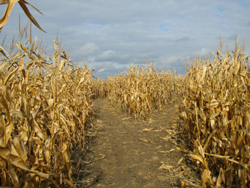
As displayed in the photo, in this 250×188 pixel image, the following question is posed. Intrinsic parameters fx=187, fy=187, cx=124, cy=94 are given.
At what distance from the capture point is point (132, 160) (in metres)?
4.21

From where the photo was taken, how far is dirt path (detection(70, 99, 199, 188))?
11.1 feet

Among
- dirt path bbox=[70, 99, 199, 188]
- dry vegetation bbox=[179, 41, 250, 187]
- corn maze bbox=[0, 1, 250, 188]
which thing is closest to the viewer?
corn maze bbox=[0, 1, 250, 188]

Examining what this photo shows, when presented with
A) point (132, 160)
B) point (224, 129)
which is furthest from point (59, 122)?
point (224, 129)

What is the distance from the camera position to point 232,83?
3.78m

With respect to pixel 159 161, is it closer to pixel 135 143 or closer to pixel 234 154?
pixel 135 143

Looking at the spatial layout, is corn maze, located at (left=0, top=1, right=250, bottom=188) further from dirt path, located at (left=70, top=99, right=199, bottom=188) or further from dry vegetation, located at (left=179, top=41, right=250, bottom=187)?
dirt path, located at (left=70, top=99, right=199, bottom=188)

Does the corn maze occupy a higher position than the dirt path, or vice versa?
the corn maze

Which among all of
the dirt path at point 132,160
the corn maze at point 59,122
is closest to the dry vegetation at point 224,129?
the corn maze at point 59,122

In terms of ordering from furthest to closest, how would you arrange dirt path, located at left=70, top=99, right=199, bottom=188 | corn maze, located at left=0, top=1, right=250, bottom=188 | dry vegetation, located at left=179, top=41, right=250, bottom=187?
1. dirt path, located at left=70, top=99, right=199, bottom=188
2. dry vegetation, located at left=179, top=41, right=250, bottom=187
3. corn maze, located at left=0, top=1, right=250, bottom=188

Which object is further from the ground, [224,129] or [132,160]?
[224,129]

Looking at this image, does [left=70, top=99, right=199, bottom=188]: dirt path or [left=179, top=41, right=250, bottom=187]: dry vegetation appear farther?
[left=70, top=99, right=199, bottom=188]: dirt path

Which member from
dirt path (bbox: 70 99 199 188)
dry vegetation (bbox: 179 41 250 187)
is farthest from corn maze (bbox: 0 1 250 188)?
dirt path (bbox: 70 99 199 188)

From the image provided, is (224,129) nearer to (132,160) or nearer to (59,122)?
(132,160)

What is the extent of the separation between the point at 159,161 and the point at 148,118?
373 cm
